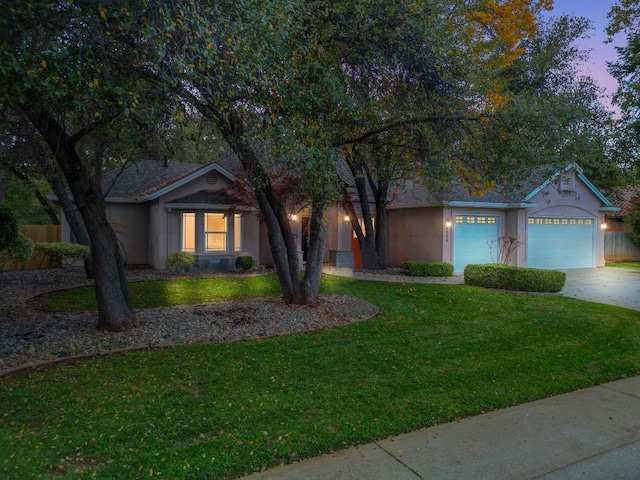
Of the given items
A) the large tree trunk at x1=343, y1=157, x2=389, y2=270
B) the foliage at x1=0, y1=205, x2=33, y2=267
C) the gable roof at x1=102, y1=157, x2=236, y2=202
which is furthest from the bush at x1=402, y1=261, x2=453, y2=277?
the foliage at x1=0, y1=205, x2=33, y2=267

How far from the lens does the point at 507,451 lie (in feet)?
12.7

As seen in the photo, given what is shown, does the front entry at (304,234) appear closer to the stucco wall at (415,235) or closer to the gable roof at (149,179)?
the gable roof at (149,179)

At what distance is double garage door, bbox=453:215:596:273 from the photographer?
17266 millimetres

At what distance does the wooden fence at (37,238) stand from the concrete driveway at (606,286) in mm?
17246

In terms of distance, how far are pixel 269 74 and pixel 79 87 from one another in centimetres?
221

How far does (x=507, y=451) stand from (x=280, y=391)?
7.37 ft

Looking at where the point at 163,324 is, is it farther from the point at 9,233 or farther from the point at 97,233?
the point at 9,233

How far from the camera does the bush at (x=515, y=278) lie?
39.3ft

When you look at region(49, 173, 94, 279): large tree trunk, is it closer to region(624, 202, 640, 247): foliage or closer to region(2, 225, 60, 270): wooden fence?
region(2, 225, 60, 270): wooden fence

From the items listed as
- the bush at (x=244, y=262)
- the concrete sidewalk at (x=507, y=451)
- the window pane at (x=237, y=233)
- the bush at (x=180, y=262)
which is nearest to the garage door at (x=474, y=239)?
the bush at (x=244, y=262)

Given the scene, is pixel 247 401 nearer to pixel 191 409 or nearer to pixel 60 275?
pixel 191 409

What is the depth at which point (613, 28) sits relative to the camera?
55.4ft

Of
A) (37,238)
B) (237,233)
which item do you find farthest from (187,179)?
(37,238)

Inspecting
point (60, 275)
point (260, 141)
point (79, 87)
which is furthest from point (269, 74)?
point (60, 275)
